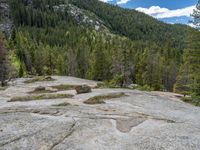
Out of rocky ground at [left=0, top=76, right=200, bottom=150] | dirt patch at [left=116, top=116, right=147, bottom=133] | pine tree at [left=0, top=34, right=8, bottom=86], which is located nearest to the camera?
rocky ground at [left=0, top=76, right=200, bottom=150]

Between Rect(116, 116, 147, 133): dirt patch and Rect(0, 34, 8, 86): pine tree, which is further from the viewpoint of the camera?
Rect(0, 34, 8, 86): pine tree

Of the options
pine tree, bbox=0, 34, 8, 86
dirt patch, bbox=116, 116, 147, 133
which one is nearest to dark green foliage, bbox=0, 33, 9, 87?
pine tree, bbox=0, 34, 8, 86

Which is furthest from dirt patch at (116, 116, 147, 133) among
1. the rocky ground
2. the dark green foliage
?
the dark green foliage

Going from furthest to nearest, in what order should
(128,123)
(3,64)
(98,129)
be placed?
1. (3,64)
2. (128,123)
3. (98,129)

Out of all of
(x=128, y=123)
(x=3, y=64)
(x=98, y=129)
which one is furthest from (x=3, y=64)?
(x=98, y=129)

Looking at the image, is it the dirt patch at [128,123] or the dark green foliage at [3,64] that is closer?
the dirt patch at [128,123]

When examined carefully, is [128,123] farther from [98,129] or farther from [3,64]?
[3,64]

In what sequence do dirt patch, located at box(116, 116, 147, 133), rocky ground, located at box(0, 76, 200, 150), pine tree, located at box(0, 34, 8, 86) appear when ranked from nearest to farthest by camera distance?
rocky ground, located at box(0, 76, 200, 150) → dirt patch, located at box(116, 116, 147, 133) → pine tree, located at box(0, 34, 8, 86)

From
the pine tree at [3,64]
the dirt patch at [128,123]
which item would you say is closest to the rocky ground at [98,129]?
the dirt patch at [128,123]

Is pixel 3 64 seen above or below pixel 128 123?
above

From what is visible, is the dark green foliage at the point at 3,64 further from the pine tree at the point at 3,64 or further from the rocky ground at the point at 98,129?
the rocky ground at the point at 98,129

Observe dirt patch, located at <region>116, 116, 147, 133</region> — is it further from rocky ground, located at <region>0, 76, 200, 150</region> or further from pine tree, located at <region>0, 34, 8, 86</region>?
pine tree, located at <region>0, 34, 8, 86</region>

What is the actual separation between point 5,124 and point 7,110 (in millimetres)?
5448

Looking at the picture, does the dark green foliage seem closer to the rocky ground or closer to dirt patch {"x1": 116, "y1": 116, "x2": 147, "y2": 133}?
the rocky ground
